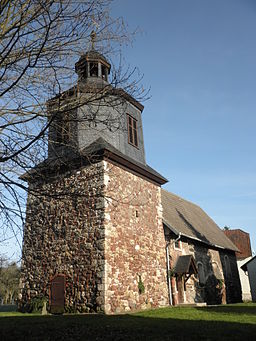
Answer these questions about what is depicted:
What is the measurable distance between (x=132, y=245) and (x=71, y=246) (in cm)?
227

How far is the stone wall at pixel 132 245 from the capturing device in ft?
34.6

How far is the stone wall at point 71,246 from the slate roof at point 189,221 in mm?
4733

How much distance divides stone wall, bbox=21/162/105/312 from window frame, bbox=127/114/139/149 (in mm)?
2663

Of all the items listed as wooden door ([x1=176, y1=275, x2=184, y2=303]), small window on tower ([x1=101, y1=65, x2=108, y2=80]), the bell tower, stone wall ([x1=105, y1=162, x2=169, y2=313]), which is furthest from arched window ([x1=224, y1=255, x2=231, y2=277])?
small window on tower ([x1=101, y1=65, x2=108, y2=80])

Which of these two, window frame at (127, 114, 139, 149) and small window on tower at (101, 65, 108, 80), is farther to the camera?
small window on tower at (101, 65, 108, 80)

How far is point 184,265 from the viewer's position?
46.0 ft

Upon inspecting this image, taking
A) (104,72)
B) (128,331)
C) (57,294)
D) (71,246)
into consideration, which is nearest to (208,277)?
(71,246)

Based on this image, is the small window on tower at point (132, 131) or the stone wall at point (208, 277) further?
the stone wall at point (208, 277)

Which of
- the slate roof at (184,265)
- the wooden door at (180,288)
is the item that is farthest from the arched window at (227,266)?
the wooden door at (180,288)

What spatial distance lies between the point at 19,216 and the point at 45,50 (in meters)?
2.83

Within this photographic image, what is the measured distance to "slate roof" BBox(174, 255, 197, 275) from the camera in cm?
1372

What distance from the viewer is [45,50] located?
5.10m

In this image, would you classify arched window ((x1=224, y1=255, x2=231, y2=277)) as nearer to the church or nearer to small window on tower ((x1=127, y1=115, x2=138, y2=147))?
the church

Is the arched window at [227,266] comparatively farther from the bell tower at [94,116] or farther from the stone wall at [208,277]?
the bell tower at [94,116]
